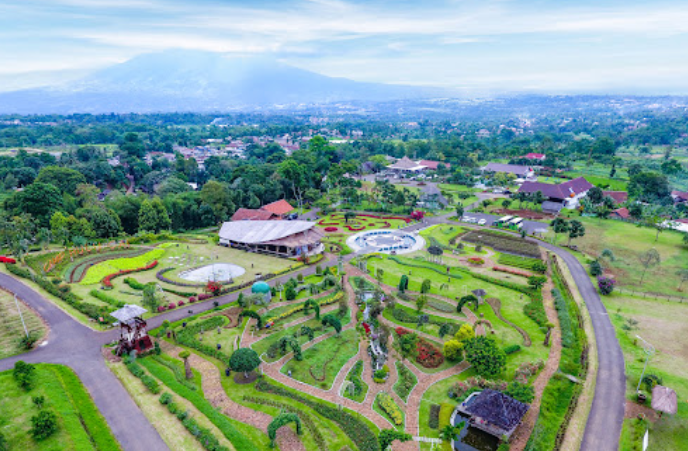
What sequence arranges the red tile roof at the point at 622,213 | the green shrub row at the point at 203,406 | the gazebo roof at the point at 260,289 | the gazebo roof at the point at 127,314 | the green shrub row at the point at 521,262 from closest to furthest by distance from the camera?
the green shrub row at the point at 203,406, the gazebo roof at the point at 127,314, the gazebo roof at the point at 260,289, the green shrub row at the point at 521,262, the red tile roof at the point at 622,213

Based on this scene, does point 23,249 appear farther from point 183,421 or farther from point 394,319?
point 394,319

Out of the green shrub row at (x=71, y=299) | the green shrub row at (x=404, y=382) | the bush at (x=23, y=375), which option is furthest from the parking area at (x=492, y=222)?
the bush at (x=23, y=375)

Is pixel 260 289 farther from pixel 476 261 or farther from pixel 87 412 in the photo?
pixel 476 261

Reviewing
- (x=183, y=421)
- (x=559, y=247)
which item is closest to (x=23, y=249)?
(x=183, y=421)

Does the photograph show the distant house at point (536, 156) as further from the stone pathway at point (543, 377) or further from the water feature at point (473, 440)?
the water feature at point (473, 440)

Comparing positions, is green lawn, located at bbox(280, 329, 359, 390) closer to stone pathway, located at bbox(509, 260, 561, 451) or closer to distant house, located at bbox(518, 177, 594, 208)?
stone pathway, located at bbox(509, 260, 561, 451)

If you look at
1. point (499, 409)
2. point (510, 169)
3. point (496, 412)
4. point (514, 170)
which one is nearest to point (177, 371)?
point (496, 412)

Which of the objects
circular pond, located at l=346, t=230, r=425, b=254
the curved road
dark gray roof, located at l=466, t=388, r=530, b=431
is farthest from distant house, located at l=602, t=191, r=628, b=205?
dark gray roof, located at l=466, t=388, r=530, b=431
